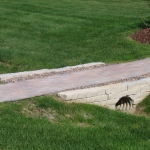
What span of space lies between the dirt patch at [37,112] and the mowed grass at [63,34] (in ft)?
8.54

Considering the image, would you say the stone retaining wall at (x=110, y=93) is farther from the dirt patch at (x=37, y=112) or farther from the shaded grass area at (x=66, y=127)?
the dirt patch at (x=37, y=112)

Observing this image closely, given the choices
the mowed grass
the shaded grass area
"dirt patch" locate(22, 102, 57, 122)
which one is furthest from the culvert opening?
the mowed grass

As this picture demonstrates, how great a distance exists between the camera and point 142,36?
1217cm

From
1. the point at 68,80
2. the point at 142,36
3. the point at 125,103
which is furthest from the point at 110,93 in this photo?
the point at 142,36

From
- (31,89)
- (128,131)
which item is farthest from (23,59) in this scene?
(128,131)

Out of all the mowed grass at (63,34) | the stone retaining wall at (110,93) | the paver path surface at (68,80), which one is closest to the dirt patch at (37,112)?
the paver path surface at (68,80)

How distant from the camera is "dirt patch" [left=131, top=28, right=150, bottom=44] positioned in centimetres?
1184

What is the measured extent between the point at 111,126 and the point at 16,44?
5.61 meters

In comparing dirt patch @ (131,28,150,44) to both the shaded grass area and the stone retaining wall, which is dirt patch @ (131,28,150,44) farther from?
the shaded grass area

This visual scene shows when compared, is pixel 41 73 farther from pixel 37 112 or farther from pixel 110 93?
pixel 37 112

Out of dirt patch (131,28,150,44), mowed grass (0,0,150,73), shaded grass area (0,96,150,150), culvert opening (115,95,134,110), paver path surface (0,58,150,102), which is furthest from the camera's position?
dirt patch (131,28,150,44)

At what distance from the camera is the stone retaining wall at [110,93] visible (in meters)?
7.08

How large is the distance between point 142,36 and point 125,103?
14.9 feet

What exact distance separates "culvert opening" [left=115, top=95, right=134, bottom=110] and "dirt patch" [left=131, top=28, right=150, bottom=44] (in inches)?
157
